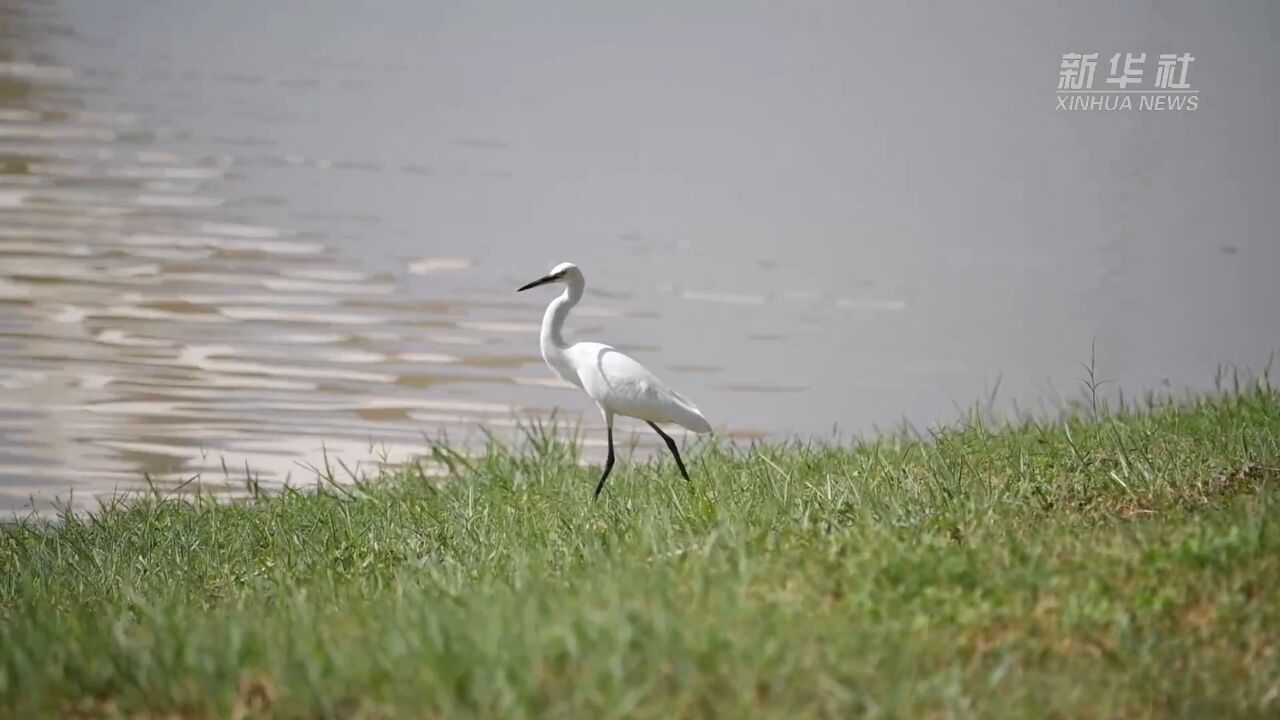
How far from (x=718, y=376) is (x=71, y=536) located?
6242mm

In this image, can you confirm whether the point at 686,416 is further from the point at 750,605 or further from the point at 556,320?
the point at 750,605

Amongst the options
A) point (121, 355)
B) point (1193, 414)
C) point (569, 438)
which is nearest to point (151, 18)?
point (121, 355)

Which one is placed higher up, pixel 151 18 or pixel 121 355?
pixel 151 18

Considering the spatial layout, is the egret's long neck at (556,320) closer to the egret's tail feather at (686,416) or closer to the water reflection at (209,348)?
the egret's tail feather at (686,416)

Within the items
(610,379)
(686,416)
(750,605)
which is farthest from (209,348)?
(750,605)

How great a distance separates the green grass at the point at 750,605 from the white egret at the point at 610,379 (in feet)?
1.20

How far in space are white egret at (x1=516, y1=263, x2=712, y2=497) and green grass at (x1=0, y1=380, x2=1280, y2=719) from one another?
37 centimetres

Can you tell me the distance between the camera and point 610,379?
25.8ft

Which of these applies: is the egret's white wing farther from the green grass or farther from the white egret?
the green grass

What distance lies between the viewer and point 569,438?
9844 millimetres

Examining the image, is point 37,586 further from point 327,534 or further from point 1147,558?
point 1147,558

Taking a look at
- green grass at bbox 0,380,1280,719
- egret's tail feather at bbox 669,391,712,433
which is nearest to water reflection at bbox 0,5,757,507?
egret's tail feather at bbox 669,391,712,433

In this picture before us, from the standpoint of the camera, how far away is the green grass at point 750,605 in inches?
169

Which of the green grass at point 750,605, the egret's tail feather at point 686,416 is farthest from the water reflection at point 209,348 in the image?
the green grass at point 750,605
